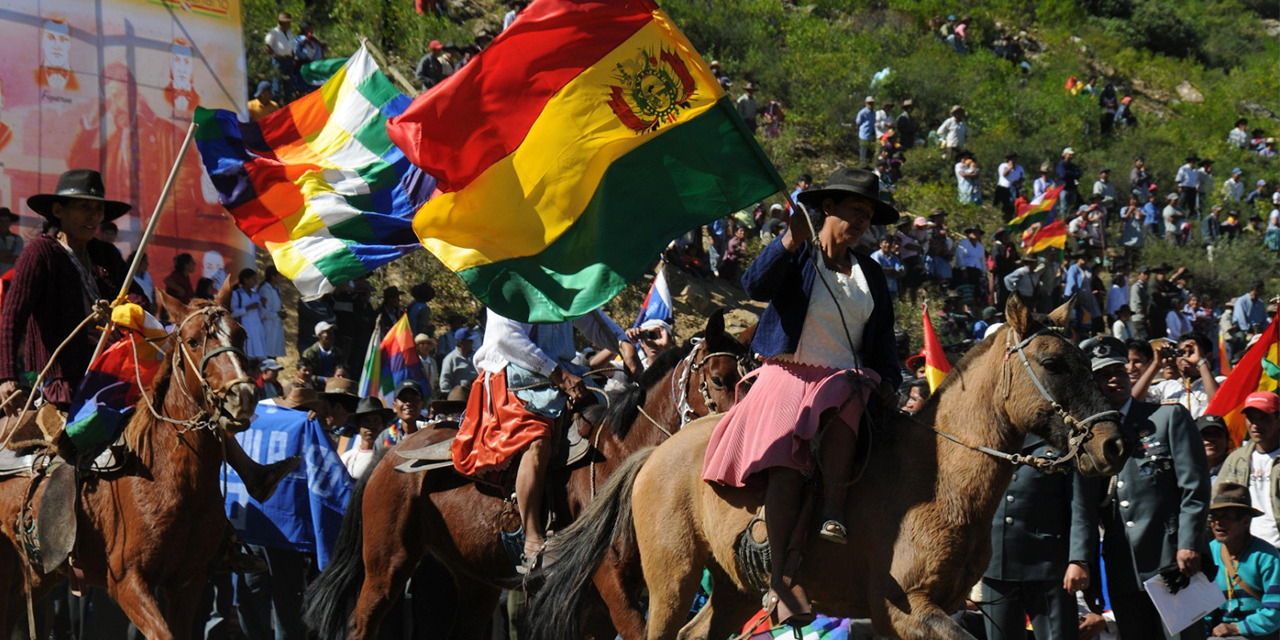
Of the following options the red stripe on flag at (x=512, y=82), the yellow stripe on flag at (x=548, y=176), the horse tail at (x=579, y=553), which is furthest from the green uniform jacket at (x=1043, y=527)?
the red stripe on flag at (x=512, y=82)

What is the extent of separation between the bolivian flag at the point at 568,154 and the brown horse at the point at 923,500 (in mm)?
1195

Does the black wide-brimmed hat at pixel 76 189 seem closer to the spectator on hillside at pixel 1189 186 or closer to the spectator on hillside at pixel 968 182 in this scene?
the spectator on hillside at pixel 968 182

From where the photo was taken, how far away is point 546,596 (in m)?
7.62

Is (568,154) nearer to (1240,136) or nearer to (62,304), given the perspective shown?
(62,304)

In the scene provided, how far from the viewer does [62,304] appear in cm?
849

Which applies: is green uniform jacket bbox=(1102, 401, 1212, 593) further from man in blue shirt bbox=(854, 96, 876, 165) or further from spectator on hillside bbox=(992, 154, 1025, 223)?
man in blue shirt bbox=(854, 96, 876, 165)

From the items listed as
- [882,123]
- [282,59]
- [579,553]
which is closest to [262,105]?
[282,59]

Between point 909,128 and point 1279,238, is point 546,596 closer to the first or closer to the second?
point 909,128

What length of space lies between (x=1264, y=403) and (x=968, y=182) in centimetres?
2748

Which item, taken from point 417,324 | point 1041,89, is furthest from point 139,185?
point 1041,89

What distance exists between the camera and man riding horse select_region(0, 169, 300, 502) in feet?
27.2

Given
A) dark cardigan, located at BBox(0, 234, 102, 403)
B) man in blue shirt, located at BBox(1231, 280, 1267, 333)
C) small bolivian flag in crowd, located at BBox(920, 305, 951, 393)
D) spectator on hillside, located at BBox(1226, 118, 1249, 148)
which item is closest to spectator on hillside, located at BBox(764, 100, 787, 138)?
man in blue shirt, located at BBox(1231, 280, 1267, 333)

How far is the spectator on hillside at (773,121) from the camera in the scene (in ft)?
127

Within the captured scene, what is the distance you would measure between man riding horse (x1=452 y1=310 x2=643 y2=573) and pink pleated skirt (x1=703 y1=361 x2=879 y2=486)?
1.92 meters
